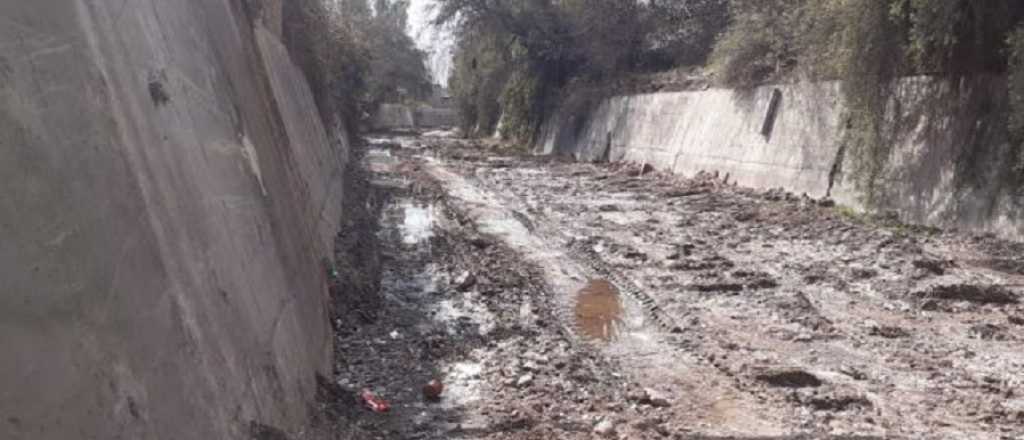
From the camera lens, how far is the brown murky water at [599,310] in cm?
778

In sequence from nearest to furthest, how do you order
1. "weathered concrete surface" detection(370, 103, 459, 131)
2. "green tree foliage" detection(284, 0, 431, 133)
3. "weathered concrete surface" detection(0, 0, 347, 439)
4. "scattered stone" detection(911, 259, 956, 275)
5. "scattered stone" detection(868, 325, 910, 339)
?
"weathered concrete surface" detection(0, 0, 347, 439), "scattered stone" detection(868, 325, 910, 339), "scattered stone" detection(911, 259, 956, 275), "green tree foliage" detection(284, 0, 431, 133), "weathered concrete surface" detection(370, 103, 459, 131)

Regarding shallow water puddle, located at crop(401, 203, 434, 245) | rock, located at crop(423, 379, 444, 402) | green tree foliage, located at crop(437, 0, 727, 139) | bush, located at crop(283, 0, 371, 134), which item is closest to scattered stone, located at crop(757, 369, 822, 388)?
rock, located at crop(423, 379, 444, 402)

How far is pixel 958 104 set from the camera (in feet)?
36.5

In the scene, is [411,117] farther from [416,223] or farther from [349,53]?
[416,223]

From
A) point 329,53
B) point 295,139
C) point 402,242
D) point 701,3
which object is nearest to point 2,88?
point 295,139

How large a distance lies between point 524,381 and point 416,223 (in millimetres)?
9253

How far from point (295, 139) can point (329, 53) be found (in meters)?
11.6

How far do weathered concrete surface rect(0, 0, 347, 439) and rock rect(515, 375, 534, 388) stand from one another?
1.63m

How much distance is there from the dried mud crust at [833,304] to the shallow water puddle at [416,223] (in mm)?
1859

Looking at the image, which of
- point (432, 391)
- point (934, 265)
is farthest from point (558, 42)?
point (432, 391)

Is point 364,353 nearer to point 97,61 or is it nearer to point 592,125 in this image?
point 97,61

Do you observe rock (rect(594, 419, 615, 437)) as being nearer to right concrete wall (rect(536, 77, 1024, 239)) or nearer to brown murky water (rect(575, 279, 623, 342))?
brown murky water (rect(575, 279, 623, 342))

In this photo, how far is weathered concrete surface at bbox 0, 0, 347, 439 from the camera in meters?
2.25

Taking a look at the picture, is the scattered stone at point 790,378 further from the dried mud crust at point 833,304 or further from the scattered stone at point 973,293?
the scattered stone at point 973,293
